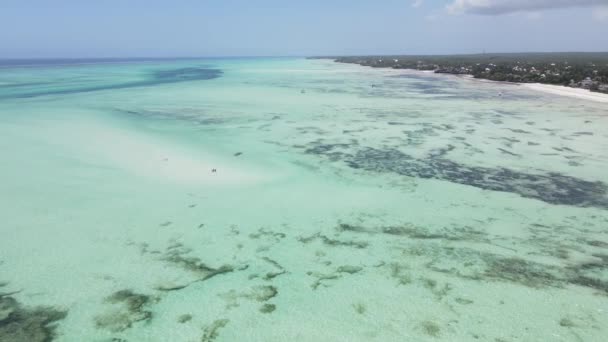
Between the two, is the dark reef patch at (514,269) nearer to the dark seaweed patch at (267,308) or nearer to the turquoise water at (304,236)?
the turquoise water at (304,236)

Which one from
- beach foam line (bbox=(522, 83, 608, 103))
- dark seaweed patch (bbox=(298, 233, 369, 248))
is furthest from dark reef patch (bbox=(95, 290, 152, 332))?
beach foam line (bbox=(522, 83, 608, 103))

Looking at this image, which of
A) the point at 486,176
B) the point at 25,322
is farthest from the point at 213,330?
the point at 486,176

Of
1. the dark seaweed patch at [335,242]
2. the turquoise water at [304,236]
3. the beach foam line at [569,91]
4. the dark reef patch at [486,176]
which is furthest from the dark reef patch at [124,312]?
the beach foam line at [569,91]

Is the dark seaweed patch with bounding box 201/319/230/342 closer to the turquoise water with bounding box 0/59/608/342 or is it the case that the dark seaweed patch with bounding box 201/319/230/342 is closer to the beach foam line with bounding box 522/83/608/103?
the turquoise water with bounding box 0/59/608/342

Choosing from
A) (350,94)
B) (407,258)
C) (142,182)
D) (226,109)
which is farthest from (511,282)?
(350,94)

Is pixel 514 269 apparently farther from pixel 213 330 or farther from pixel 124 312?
pixel 124 312

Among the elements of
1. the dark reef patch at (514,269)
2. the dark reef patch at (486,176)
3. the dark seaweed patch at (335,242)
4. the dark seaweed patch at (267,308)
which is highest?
the dark reef patch at (486,176)
